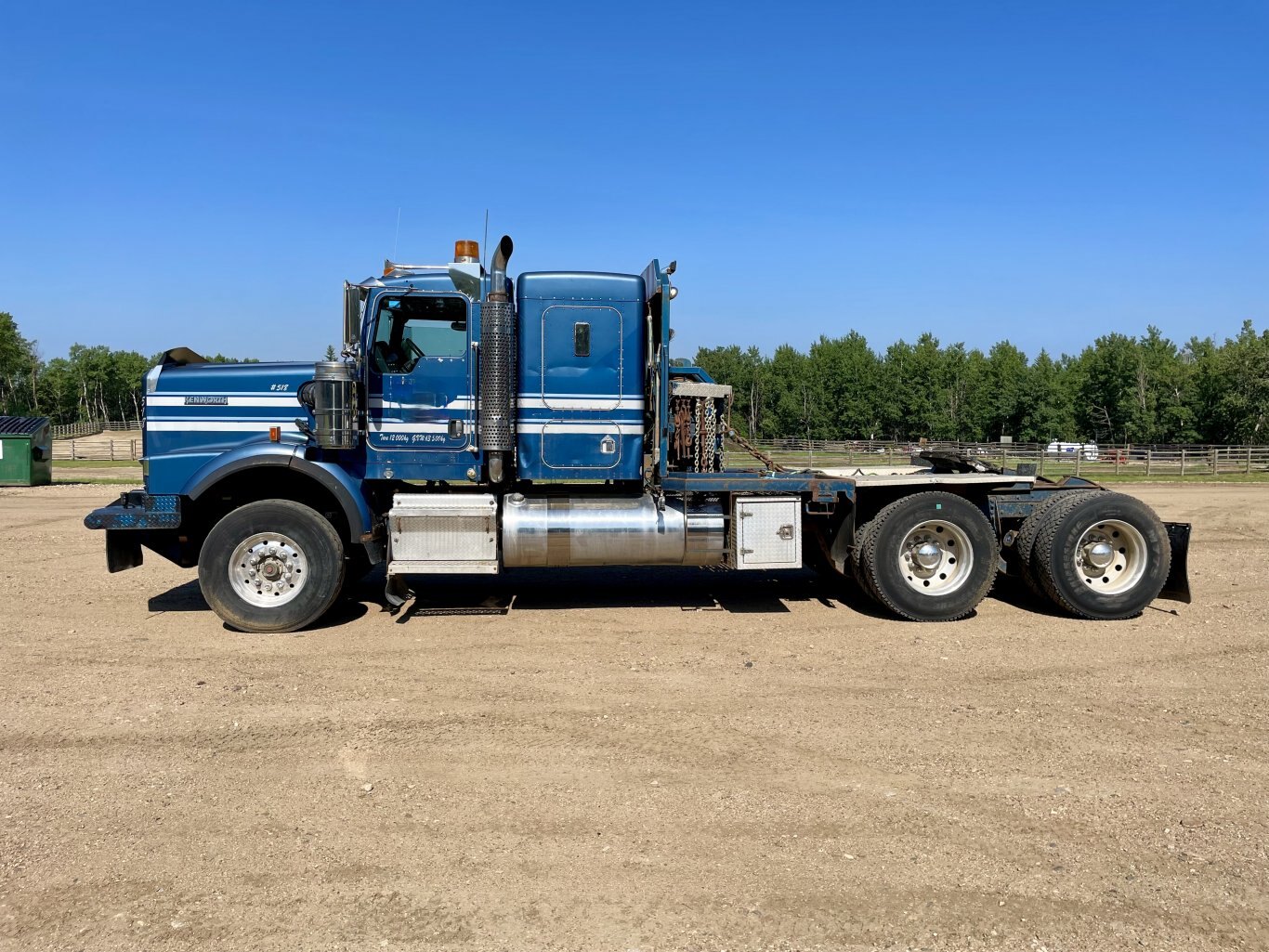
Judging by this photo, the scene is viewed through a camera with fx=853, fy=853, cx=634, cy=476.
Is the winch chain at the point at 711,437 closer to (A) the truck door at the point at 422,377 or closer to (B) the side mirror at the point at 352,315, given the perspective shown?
(A) the truck door at the point at 422,377

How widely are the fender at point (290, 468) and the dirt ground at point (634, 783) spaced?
3.58ft

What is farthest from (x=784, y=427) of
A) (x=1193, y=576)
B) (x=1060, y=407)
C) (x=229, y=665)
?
Result: (x=229, y=665)

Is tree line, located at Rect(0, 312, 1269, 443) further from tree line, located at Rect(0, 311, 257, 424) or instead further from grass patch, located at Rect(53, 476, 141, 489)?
grass patch, located at Rect(53, 476, 141, 489)

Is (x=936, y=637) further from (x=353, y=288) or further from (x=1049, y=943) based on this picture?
(x=353, y=288)

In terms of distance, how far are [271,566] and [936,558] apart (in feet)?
20.6

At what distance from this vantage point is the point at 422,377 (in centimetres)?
806

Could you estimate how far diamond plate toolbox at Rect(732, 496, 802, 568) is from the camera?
826cm

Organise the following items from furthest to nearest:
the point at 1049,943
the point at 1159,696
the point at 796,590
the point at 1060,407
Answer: the point at 1060,407 < the point at 796,590 < the point at 1159,696 < the point at 1049,943

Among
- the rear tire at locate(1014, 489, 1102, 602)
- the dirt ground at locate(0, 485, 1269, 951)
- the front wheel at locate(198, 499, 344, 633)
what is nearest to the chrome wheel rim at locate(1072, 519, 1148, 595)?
the rear tire at locate(1014, 489, 1102, 602)

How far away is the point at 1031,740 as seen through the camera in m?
5.24

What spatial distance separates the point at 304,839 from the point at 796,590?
6780 millimetres

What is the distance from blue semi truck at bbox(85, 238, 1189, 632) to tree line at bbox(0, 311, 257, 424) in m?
98.4

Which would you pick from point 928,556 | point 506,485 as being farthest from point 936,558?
point 506,485

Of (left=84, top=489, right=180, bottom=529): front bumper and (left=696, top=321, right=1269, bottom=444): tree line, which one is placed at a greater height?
(left=696, top=321, right=1269, bottom=444): tree line
